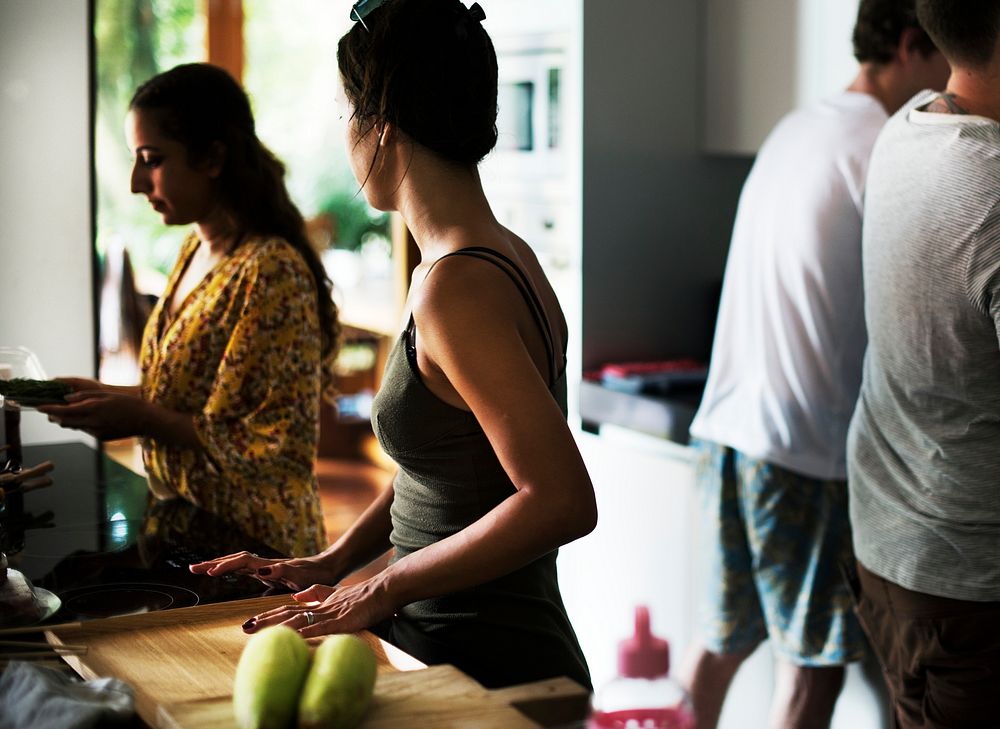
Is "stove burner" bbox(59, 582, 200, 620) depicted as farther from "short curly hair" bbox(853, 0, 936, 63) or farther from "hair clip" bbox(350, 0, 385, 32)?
"short curly hair" bbox(853, 0, 936, 63)

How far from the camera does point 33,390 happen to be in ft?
6.35

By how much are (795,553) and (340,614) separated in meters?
1.35

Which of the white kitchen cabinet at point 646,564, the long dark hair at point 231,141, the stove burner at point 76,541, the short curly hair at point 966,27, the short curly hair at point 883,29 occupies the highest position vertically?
the short curly hair at point 883,29

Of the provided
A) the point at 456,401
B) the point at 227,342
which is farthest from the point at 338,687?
the point at 227,342

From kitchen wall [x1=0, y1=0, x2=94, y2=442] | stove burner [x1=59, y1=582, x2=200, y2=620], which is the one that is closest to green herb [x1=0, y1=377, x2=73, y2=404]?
stove burner [x1=59, y1=582, x2=200, y2=620]

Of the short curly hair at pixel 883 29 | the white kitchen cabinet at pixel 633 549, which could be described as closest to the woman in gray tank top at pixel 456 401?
the short curly hair at pixel 883 29

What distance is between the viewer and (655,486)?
116 inches

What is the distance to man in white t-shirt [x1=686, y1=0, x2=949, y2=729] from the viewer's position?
230 centimetres

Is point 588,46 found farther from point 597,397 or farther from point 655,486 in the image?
point 655,486

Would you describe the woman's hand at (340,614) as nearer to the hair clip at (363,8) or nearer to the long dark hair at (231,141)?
the hair clip at (363,8)

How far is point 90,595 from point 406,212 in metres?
0.57

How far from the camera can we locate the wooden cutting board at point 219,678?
97 cm

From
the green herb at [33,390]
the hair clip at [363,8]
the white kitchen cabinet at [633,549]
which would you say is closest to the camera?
the hair clip at [363,8]

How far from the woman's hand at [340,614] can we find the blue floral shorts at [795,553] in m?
1.30
